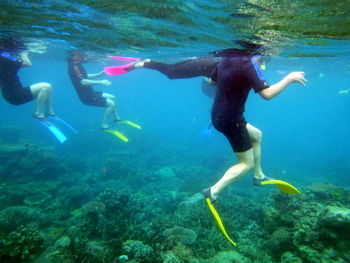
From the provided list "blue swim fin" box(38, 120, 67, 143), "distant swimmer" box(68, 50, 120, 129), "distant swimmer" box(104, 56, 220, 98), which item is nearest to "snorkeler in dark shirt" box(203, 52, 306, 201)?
"distant swimmer" box(104, 56, 220, 98)

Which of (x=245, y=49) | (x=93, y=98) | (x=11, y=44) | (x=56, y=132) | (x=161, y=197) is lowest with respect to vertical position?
(x=161, y=197)

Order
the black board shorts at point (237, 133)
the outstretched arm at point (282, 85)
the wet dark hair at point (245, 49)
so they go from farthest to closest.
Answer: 1. the wet dark hair at point (245, 49)
2. the black board shorts at point (237, 133)
3. the outstretched arm at point (282, 85)

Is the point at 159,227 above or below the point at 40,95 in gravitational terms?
below

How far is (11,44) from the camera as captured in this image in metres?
14.3

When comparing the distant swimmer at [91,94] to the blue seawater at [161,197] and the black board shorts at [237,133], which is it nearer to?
the blue seawater at [161,197]

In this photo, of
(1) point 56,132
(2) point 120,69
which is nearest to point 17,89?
(1) point 56,132

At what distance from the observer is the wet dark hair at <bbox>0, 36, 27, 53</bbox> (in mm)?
13055

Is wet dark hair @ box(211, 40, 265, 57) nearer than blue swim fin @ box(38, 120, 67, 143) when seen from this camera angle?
No

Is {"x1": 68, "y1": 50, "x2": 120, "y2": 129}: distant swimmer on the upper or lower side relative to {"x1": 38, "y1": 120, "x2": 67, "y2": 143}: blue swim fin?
upper

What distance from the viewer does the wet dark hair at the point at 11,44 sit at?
13055 mm

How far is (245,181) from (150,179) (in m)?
7.70

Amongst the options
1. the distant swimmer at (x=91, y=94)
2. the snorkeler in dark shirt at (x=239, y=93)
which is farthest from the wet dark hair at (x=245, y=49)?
the snorkeler in dark shirt at (x=239, y=93)

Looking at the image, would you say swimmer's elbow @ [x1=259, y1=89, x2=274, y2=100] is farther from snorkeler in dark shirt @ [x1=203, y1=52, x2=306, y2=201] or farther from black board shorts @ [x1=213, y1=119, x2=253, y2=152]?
black board shorts @ [x1=213, y1=119, x2=253, y2=152]

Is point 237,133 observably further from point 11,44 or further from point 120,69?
point 11,44
